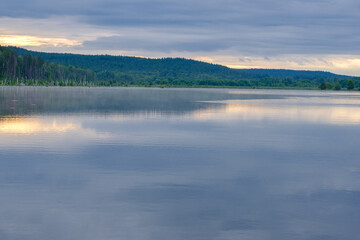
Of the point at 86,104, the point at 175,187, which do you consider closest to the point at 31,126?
the point at 175,187

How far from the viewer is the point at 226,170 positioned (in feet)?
50.3

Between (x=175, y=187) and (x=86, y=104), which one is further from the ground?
(x=86, y=104)

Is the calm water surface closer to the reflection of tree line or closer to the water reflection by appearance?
the water reflection

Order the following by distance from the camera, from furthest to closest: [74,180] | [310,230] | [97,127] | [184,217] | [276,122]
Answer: [276,122]
[97,127]
[74,180]
[184,217]
[310,230]

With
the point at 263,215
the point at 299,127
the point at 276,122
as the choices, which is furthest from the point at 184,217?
the point at 276,122

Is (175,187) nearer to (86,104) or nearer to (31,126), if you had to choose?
(31,126)

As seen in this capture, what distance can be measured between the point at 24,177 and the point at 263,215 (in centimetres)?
755

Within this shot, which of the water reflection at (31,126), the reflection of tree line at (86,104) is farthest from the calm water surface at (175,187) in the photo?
the reflection of tree line at (86,104)

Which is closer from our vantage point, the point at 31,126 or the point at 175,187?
the point at 175,187

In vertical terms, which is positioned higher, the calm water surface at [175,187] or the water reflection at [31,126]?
the water reflection at [31,126]

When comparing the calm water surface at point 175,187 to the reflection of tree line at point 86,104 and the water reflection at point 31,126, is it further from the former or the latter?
the reflection of tree line at point 86,104

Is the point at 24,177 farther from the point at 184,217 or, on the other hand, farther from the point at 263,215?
the point at 263,215

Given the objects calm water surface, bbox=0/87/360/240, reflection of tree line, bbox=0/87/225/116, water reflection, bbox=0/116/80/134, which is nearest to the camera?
calm water surface, bbox=0/87/360/240

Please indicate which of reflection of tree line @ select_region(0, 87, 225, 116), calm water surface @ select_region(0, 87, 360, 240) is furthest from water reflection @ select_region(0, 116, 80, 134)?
reflection of tree line @ select_region(0, 87, 225, 116)
